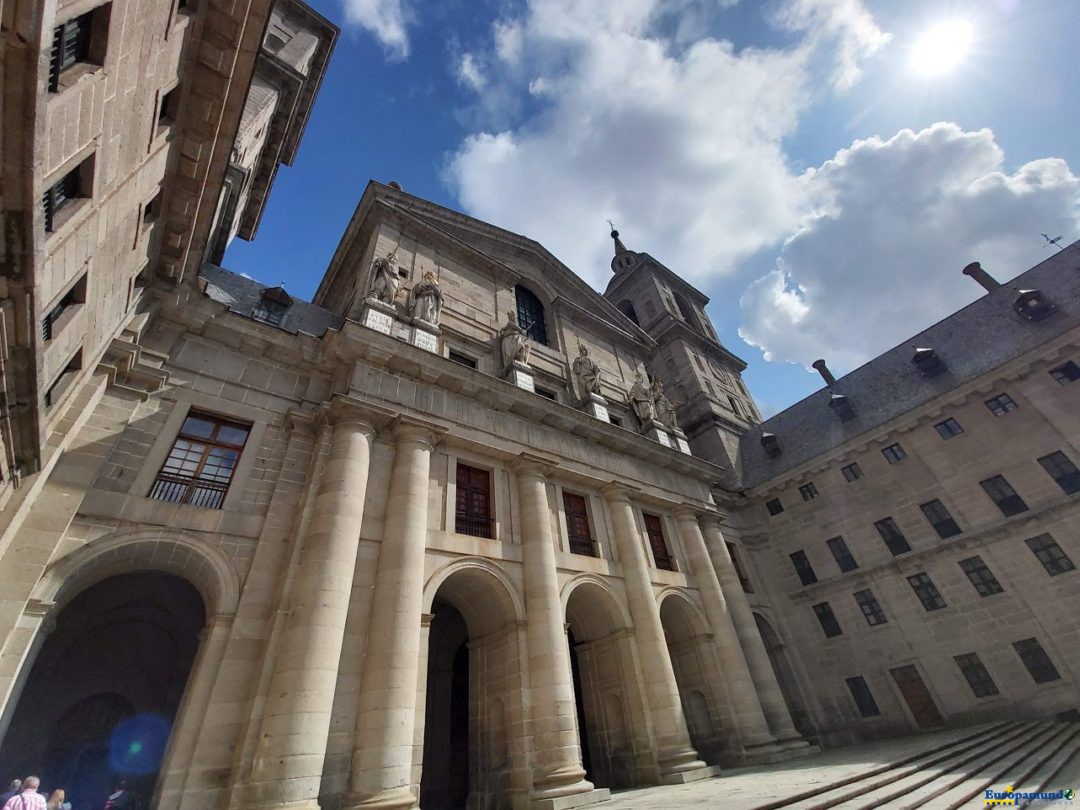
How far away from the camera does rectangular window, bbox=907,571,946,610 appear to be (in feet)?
57.7

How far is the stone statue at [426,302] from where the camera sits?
15.3m

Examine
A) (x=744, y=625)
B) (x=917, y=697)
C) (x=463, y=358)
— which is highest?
(x=463, y=358)

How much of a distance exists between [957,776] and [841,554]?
13465mm

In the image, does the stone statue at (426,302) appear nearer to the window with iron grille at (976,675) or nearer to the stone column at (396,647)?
the stone column at (396,647)

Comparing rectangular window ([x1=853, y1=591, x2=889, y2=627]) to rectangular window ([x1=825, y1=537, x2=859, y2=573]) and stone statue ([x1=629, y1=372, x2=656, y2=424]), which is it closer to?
rectangular window ([x1=825, y1=537, x2=859, y2=573])

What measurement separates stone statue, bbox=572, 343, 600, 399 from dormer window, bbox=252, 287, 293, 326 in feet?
36.6

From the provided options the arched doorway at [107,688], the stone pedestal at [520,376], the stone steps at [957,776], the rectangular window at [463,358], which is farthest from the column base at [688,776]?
the rectangular window at [463,358]

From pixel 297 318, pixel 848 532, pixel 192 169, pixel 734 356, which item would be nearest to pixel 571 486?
pixel 297 318

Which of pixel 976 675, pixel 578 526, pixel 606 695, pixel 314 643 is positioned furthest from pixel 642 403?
pixel 314 643

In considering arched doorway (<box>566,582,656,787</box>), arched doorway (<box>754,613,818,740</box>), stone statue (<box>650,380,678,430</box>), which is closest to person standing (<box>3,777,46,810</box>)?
arched doorway (<box>566,582,656,787</box>)

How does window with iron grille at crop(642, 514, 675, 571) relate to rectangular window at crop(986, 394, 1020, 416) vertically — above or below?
below

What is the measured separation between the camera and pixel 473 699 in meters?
11.7

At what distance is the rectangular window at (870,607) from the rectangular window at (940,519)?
3653 mm

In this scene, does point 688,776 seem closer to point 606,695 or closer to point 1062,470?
point 606,695
